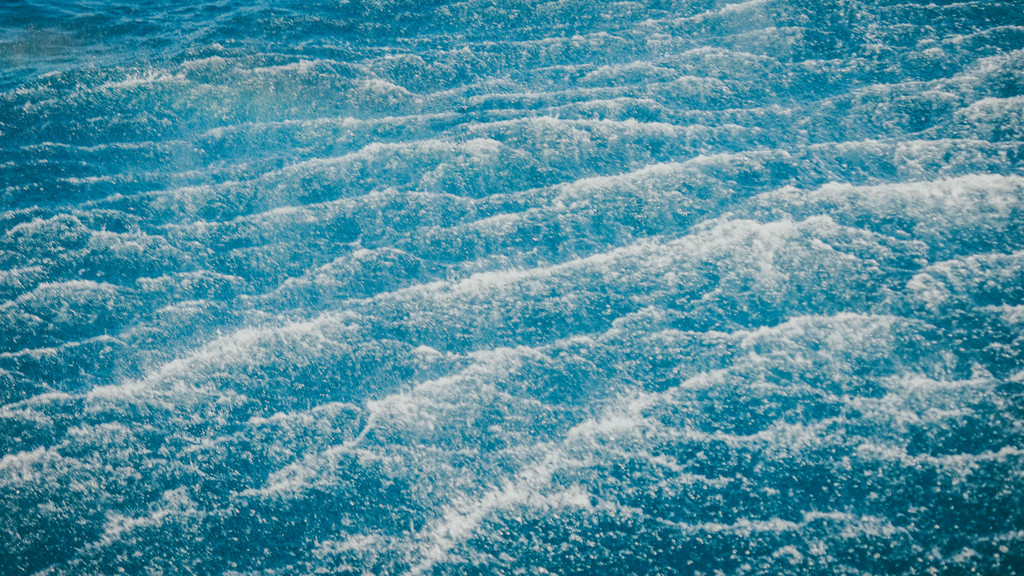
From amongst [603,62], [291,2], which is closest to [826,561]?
[603,62]

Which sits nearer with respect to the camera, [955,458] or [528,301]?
[955,458]

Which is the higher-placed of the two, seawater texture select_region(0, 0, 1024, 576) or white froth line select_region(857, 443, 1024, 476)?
seawater texture select_region(0, 0, 1024, 576)

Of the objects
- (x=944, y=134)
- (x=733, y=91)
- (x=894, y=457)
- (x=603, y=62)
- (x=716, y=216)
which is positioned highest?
(x=603, y=62)

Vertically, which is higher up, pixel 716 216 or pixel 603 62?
pixel 603 62

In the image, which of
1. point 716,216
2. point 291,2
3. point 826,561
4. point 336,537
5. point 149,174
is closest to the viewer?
point 826,561

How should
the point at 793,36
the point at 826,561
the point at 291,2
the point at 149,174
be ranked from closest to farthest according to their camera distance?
the point at 826,561
the point at 149,174
the point at 793,36
the point at 291,2

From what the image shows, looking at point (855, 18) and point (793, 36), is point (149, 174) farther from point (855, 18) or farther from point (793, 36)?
point (855, 18)

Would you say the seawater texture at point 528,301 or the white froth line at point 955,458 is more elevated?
the seawater texture at point 528,301

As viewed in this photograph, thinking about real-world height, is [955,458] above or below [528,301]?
below
